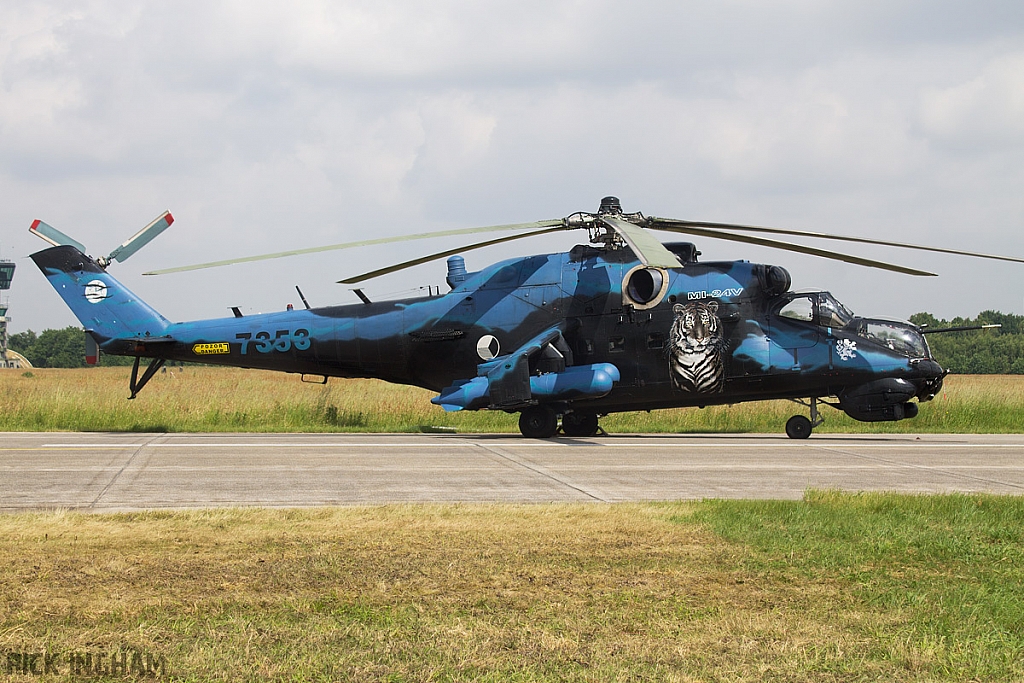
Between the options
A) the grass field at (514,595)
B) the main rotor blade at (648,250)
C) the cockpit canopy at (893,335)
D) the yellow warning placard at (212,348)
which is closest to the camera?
the grass field at (514,595)

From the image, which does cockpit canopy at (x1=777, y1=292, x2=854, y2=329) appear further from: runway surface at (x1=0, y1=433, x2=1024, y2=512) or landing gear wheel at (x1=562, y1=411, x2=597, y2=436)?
landing gear wheel at (x1=562, y1=411, x2=597, y2=436)

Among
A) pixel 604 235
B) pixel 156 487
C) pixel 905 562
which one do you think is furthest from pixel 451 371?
pixel 905 562

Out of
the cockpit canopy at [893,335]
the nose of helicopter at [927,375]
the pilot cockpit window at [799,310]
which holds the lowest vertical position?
the nose of helicopter at [927,375]

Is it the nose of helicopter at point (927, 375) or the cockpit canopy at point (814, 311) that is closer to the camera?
the nose of helicopter at point (927, 375)

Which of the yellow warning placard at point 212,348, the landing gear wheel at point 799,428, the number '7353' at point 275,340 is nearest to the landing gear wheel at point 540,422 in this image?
the landing gear wheel at point 799,428

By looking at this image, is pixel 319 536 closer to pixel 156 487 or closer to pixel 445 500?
pixel 445 500

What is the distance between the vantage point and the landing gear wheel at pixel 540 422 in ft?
66.8

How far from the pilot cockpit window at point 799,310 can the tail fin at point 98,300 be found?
13.6 metres

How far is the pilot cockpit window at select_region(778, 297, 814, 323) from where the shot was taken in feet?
62.7

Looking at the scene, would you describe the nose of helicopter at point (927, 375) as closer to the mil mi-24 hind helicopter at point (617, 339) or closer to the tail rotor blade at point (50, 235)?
the mil mi-24 hind helicopter at point (617, 339)

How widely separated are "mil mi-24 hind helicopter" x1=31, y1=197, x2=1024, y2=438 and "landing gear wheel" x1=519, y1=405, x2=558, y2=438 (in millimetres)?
29

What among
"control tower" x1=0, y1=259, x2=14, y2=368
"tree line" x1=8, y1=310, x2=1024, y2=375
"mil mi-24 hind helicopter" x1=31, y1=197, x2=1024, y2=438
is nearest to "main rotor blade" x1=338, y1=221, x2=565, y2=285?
"mil mi-24 hind helicopter" x1=31, y1=197, x2=1024, y2=438

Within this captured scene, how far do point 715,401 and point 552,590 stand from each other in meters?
14.4

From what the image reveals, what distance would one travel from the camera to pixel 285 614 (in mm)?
5496
